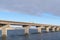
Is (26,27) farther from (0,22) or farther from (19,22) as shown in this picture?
(0,22)

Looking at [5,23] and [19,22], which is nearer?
[5,23]

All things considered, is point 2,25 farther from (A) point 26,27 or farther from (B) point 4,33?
(A) point 26,27

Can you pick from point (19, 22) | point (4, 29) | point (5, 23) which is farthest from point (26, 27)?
point (4, 29)

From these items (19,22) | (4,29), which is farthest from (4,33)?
(19,22)

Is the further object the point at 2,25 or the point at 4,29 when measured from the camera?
the point at 2,25

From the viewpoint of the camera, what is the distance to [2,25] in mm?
34312

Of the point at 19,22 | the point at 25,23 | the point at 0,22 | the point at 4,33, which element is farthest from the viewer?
the point at 25,23

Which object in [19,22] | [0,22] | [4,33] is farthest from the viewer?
[19,22]

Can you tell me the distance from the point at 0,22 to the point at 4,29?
11.3 feet

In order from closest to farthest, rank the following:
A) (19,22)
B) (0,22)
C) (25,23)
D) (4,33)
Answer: (4,33), (0,22), (19,22), (25,23)

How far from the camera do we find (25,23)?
168ft

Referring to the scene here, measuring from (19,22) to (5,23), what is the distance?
13.4 metres

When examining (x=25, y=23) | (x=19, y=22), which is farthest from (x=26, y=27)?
(x=19, y=22)

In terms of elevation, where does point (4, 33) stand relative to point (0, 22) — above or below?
below
